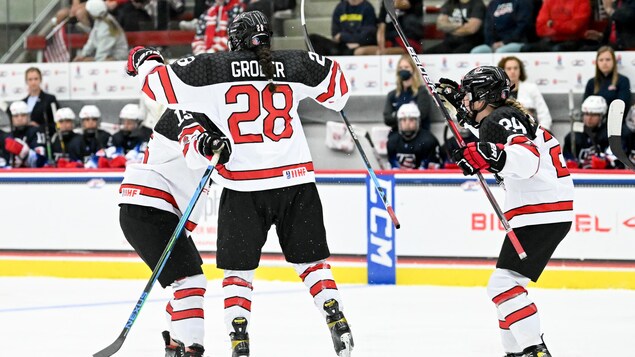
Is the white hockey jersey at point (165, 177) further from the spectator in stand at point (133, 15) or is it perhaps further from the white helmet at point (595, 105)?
the spectator in stand at point (133, 15)

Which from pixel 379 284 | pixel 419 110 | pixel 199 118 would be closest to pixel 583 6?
pixel 419 110

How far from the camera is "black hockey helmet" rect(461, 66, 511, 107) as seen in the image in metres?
4.69

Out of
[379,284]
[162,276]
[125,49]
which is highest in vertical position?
[125,49]

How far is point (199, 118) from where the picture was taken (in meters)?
4.82

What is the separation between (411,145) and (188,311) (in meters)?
4.20

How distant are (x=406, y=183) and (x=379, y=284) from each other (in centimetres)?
70

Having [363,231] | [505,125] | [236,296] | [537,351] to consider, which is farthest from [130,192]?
[363,231]

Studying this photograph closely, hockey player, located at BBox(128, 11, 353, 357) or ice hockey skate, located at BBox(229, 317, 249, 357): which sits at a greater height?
hockey player, located at BBox(128, 11, 353, 357)

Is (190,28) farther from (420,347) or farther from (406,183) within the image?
(420,347)

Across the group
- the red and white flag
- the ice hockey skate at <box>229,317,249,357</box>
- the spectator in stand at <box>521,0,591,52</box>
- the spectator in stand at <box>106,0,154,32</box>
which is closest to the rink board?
the spectator in stand at <box>521,0,591,52</box>

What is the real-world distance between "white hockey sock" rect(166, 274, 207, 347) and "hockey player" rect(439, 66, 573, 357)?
45.1 inches

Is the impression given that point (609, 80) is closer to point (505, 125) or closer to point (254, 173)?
point (505, 125)

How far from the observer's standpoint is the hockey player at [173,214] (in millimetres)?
4672

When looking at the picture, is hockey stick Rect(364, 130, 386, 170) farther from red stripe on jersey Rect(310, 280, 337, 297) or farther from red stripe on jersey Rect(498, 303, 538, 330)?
red stripe on jersey Rect(498, 303, 538, 330)
